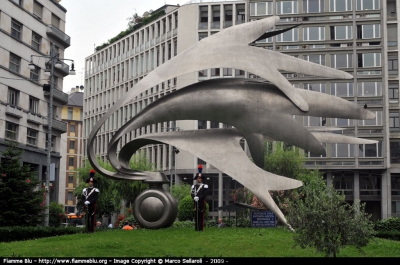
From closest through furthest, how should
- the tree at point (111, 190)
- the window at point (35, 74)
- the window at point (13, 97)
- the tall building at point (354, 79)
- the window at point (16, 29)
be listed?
the window at point (13, 97), the window at point (16, 29), the tree at point (111, 190), the window at point (35, 74), the tall building at point (354, 79)

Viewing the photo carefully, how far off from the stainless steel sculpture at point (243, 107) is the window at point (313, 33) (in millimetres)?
48572

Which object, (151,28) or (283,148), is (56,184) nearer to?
(283,148)

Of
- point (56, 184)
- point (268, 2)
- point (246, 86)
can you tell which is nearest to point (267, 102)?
point (246, 86)

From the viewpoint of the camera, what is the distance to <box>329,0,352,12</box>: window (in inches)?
2931

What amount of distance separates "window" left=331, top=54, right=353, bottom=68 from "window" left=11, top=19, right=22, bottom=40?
34.7 m

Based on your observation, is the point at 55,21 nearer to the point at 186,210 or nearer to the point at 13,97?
the point at 13,97

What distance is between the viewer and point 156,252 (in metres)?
21.0

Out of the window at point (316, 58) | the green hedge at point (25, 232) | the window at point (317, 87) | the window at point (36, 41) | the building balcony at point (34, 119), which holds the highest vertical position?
the window at point (316, 58)

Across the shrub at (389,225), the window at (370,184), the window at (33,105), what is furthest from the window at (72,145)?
the shrub at (389,225)

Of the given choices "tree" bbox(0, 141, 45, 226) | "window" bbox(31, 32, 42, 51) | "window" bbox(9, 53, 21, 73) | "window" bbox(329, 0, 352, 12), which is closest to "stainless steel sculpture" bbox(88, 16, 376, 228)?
"tree" bbox(0, 141, 45, 226)

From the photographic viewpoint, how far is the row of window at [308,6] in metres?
74.0

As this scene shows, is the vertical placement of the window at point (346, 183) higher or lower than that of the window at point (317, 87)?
lower

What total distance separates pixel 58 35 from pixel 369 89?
112ft

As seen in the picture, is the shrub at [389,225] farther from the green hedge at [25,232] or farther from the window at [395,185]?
the window at [395,185]
